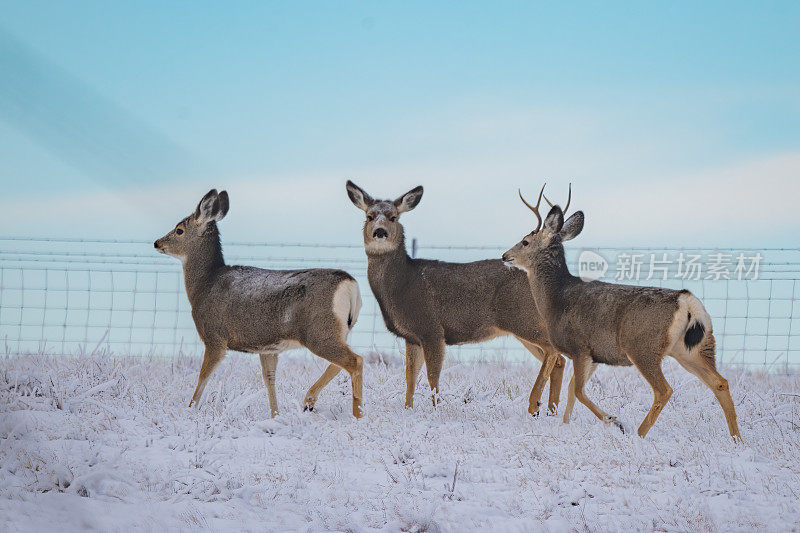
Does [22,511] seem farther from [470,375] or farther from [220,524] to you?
[470,375]

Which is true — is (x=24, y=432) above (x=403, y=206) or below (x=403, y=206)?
below

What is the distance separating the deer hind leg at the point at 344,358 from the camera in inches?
320

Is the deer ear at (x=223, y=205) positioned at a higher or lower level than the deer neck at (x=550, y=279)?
higher

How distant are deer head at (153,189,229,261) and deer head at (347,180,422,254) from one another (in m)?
1.37

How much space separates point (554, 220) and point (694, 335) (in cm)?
183

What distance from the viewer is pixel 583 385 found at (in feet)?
25.6

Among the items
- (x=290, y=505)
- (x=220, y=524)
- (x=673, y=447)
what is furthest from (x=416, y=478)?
(x=673, y=447)

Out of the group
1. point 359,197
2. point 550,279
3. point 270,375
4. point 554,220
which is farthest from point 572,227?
point 270,375

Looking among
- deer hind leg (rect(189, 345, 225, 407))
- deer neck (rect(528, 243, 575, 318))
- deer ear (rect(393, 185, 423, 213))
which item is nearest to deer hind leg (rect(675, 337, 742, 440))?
deer neck (rect(528, 243, 575, 318))

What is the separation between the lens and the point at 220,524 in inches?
212

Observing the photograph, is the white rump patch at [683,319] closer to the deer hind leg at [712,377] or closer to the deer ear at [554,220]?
the deer hind leg at [712,377]

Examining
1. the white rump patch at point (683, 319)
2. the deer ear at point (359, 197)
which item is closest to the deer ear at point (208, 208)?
the deer ear at point (359, 197)

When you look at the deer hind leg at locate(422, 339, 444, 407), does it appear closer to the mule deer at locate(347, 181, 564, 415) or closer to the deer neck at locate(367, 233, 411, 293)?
the mule deer at locate(347, 181, 564, 415)

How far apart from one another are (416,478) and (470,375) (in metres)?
4.99
